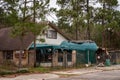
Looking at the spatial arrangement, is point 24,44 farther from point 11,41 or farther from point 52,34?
point 52,34

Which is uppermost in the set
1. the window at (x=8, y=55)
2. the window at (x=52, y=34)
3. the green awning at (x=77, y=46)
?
the window at (x=52, y=34)

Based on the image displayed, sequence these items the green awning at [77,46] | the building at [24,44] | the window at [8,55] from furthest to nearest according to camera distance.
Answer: the window at [8,55] < the building at [24,44] < the green awning at [77,46]

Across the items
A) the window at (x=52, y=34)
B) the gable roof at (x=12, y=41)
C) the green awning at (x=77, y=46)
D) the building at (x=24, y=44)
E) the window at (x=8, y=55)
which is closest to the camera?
the green awning at (x=77, y=46)

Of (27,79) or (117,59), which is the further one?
(117,59)

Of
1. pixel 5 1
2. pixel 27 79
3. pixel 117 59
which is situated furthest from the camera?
pixel 117 59

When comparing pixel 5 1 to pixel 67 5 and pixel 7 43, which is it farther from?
pixel 67 5

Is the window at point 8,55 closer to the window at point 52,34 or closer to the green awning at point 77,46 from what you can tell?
the window at point 52,34

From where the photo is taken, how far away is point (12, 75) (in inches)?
1096

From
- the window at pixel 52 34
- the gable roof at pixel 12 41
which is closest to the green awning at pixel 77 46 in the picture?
the window at pixel 52 34

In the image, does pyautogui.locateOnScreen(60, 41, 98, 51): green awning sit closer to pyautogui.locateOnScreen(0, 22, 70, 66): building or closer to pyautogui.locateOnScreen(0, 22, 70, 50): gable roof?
pyautogui.locateOnScreen(0, 22, 70, 66): building

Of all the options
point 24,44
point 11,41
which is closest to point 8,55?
point 11,41

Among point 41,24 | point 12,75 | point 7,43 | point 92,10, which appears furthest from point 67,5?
point 12,75

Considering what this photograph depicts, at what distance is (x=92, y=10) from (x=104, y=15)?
7.95 feet

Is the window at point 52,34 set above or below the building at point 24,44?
above
